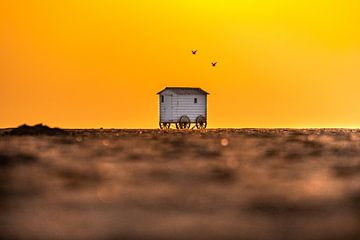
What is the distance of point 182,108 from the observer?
6225cm

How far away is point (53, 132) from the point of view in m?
37.0

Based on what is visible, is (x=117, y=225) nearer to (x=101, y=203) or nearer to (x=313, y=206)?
(x=101, y=203)

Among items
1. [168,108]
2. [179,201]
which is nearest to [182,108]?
[168,108]

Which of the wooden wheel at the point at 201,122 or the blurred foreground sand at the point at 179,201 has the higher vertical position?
the wooden wheel at the point at 201,122

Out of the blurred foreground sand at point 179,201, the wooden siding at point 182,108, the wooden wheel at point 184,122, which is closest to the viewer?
the blurred foreground sand at point 179,201

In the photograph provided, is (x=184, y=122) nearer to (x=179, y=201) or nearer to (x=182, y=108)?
(x=182, y=108)

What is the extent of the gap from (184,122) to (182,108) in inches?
53.5

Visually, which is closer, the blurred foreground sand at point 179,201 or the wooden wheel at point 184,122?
the blurred foreground sand at point 179,201

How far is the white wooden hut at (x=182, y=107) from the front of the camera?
6197 centimetres

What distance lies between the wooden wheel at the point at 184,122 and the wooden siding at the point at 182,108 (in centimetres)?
35

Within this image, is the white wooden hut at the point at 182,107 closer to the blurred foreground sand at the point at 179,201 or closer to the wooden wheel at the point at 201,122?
the wooden wheel at the point at 201,122

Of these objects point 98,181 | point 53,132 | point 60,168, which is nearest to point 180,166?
point 60,168

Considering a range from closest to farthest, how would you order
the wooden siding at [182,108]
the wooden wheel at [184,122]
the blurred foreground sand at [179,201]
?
the blurred foreground sand at [179,201] → the wooden wheel at [184,122] → the wooden siding at [182,108]

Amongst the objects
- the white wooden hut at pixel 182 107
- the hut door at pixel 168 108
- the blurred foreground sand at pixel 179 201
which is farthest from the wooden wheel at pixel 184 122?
the blurred foreground sand at pixel 179 201
